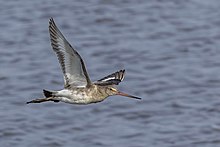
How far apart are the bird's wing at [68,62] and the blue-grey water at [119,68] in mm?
5407

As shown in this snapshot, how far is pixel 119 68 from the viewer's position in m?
18.2

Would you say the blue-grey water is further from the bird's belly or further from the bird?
the bird's belly

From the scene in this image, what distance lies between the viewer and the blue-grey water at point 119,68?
16.2 metres

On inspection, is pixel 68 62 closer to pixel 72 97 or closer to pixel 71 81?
pixel 71 81

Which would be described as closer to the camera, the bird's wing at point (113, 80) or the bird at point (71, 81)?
the bird at point (71, 81)

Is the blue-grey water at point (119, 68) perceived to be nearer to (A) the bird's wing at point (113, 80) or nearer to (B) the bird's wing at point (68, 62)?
(A) the bird's wing at point (113, 80)

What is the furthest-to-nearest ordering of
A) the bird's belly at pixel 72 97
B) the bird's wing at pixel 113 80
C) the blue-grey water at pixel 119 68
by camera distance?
the blue-grey water at pixel 119 68
the bird's wing at pixel 113 80
the bird's belly at pixel 72 97

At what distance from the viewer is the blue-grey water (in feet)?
53.2

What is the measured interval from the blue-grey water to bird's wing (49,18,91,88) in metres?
5.41

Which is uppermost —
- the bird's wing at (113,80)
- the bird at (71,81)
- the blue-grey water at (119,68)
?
the blue-grey water at (119,68)

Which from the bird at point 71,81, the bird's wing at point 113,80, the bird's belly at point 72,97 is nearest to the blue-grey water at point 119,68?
the bird's wing at point 113,80

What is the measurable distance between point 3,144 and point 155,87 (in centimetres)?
336

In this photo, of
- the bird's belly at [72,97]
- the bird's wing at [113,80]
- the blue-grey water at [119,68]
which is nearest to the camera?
the bird's belly at [72,97]

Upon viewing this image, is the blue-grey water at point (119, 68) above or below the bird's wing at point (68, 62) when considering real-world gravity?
above
